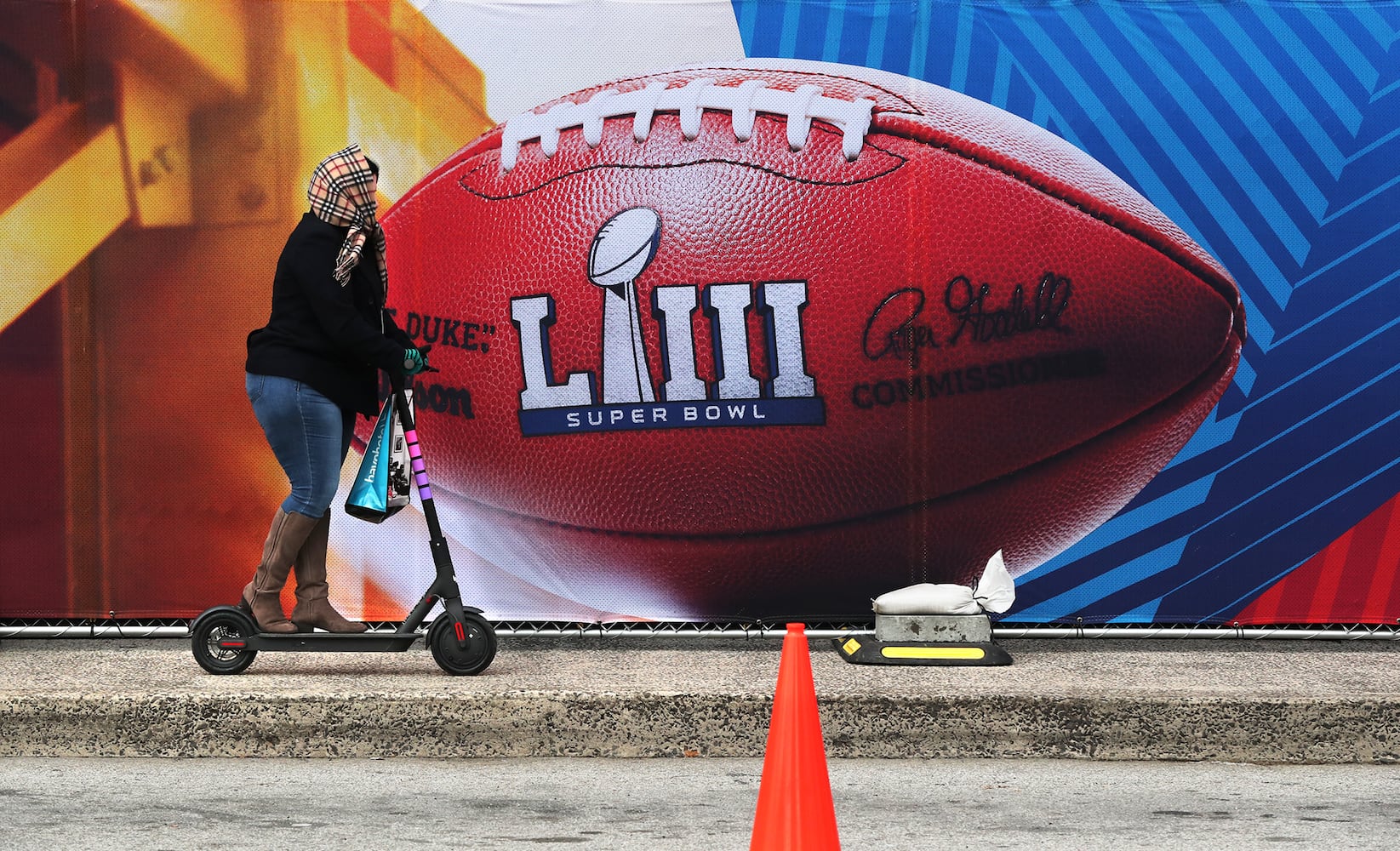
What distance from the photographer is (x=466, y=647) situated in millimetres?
4730

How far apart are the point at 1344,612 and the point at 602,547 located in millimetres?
2894

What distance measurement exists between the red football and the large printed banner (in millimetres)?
15

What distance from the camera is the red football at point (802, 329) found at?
16.8 feet

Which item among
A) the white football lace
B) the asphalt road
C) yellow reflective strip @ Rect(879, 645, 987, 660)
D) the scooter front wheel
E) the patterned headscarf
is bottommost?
the asphalt road

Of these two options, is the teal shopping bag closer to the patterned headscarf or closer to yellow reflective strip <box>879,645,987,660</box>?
the patterned headscarf

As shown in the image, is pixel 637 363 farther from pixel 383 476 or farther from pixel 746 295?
pixel 383 476

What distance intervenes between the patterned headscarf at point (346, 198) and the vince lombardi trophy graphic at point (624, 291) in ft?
2.91

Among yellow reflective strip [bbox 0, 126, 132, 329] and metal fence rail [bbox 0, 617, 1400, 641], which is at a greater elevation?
yellow reflective strip [bbox 0, 126, 132, 329]

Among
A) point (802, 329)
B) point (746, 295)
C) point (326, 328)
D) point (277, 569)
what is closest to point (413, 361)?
point (326, 328)

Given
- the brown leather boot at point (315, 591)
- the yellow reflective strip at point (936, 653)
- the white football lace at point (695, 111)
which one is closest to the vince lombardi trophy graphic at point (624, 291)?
the white football lace at point (695, 111)

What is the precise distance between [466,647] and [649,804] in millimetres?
1127

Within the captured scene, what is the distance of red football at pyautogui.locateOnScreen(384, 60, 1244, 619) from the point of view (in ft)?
16.8

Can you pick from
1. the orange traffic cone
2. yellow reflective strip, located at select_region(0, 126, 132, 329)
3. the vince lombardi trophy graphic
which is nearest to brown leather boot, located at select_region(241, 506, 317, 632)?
the vince lombardi trophy graphic

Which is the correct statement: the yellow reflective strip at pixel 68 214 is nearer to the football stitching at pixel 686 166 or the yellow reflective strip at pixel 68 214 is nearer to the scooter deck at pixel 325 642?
the football stitching at pixel 686 166
